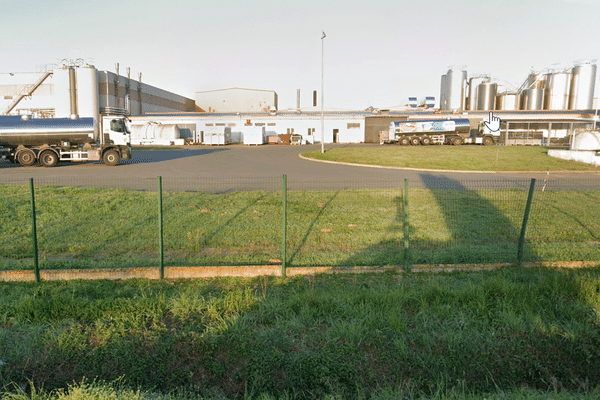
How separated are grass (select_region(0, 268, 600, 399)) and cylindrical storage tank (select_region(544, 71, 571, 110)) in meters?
64.6

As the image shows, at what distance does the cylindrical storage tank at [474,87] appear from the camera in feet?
209

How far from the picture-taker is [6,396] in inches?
154

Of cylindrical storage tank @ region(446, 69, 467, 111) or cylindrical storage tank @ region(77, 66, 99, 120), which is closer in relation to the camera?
cylindrical storage tank @ region(77, 66, 99, 120)

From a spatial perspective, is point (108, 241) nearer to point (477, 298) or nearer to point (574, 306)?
point (477, 298)

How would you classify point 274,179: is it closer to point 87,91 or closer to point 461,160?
point 461,160

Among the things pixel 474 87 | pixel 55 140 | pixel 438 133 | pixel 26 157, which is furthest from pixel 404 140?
pixel 26 157

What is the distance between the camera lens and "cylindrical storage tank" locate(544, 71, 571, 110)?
61000 mm

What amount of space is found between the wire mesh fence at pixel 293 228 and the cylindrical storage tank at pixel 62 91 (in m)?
43.2

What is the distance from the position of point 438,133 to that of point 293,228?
40.3 m

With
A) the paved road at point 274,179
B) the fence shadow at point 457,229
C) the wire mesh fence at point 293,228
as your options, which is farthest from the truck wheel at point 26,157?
the fence shadow at point 457,229

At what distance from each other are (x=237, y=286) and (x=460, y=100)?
214 feet

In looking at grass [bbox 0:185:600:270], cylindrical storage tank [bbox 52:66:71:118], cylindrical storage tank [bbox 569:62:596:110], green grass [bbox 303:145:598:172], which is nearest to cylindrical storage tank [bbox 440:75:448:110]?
cylindrical storage tank [bbox 569:62:596:110]

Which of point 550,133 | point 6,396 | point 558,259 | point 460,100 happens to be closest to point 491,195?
point 558,259

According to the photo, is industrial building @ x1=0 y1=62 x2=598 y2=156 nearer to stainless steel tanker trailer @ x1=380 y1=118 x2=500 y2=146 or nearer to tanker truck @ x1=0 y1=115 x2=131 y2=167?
stainless steel tanker trailer @ x1=380 y1=118 x2=500 y2=146
